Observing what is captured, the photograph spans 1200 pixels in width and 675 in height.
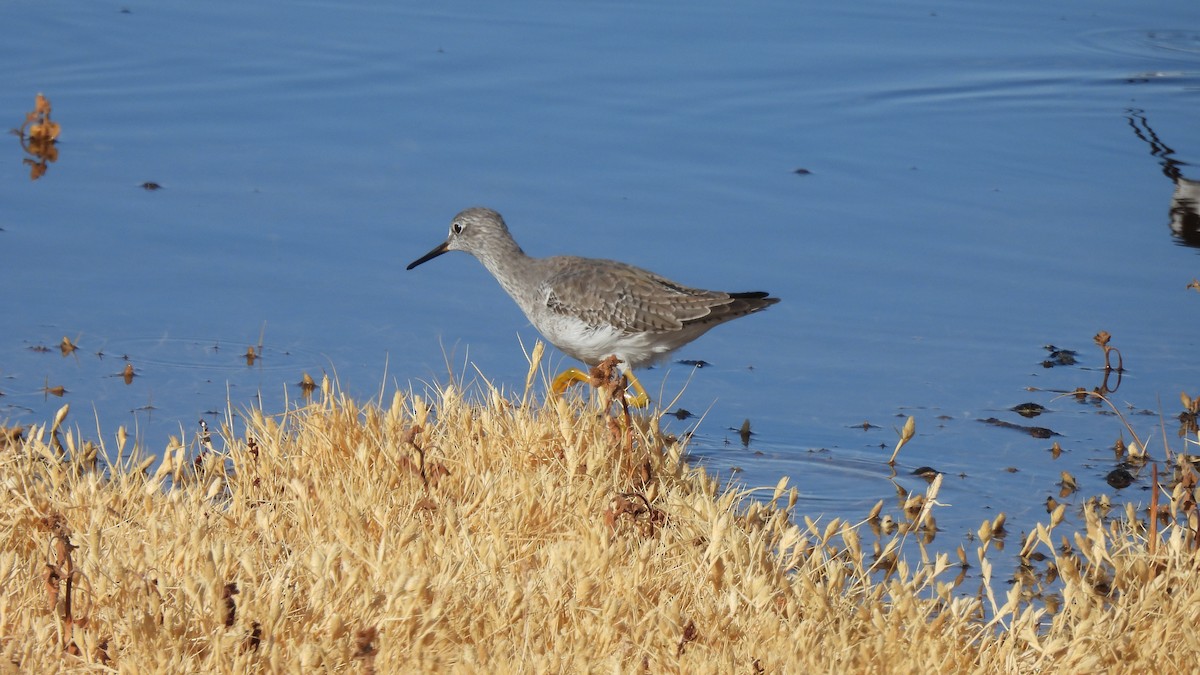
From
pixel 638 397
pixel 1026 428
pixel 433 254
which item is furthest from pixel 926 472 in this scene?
pixel 433 254

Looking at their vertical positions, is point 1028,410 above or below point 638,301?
below

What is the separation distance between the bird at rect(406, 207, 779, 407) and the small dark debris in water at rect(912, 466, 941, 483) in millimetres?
1116

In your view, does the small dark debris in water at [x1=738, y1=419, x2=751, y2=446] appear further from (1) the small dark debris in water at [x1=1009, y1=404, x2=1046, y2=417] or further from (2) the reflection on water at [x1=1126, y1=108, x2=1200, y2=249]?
(2) the reflection on water at [x1=1126, y1=108, x2=1200, y2=249]

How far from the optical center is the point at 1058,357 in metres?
7.74

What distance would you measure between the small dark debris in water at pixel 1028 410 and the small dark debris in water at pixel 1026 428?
14cm

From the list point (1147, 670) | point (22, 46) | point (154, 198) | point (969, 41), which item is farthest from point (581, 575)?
point (969, 41)

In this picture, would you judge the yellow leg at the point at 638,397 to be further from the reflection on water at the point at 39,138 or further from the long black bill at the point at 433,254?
the reflection on water at the point at 39,138

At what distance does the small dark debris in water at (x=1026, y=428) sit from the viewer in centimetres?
685

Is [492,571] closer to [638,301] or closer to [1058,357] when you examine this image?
[638,301]

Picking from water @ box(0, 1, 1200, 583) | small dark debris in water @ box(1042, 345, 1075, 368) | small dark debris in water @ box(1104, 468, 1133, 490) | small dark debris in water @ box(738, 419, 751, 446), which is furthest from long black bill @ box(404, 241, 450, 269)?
small dark debris in water @ box(1104, 468, 1133, 490)

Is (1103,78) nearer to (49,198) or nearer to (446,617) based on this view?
(49,198)

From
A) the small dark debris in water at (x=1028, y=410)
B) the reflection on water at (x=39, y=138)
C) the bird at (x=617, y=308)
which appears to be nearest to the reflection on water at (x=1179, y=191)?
the small dark debris in water at (x=1028, y=410)

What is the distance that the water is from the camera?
7016 millimetres

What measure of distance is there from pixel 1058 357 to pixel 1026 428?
0.97m
